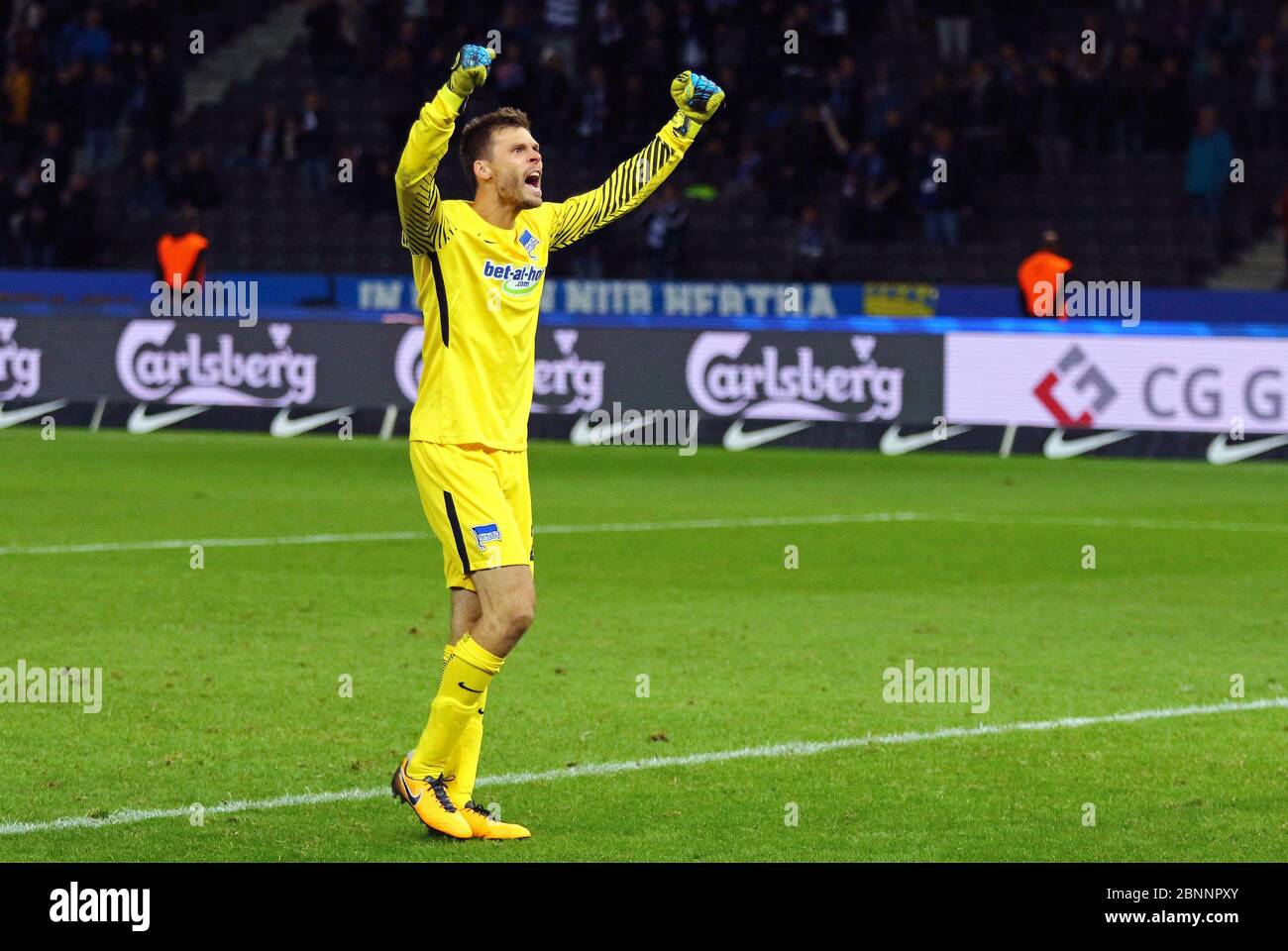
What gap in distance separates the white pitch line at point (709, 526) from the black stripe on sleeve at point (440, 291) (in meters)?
8.10

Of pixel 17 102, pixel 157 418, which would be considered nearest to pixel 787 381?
pixel 157 418

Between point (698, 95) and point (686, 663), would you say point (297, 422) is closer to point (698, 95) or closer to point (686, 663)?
point (686, 663)

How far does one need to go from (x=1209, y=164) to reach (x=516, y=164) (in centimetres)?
2387

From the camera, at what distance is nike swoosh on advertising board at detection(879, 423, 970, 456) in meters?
22.7

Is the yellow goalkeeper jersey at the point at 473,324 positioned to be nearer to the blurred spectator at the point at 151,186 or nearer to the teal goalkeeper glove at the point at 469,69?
the teal goalkeeper glove at the point at 469,69

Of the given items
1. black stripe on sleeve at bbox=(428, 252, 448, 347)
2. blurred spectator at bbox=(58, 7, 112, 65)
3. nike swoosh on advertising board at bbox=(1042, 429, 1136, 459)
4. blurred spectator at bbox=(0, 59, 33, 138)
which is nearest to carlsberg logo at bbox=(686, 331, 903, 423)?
nike swoosh on advertising board at bbox=(1042, 429, 1136, 459)

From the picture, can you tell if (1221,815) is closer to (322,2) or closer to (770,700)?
(770,700)

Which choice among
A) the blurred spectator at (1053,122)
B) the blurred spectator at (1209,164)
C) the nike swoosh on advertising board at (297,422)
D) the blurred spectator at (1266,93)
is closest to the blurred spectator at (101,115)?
the nike swoosh on advertising board at (297,422)

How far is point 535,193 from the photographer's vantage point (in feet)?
24.3

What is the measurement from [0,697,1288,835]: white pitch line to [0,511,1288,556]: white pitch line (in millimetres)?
7124

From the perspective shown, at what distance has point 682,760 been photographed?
28.7ft

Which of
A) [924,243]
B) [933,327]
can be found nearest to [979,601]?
[933,327]

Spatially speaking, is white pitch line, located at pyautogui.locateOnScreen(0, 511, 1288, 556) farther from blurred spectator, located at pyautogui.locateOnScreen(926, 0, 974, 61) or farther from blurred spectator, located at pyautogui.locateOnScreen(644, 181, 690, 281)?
blurred spectator, located at pyautogui.locateOnScreen(926, 0, 974, 61)

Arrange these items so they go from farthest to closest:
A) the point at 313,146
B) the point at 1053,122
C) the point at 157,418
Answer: the point at 313,146
the point at 1053,122
the point at 157,418
